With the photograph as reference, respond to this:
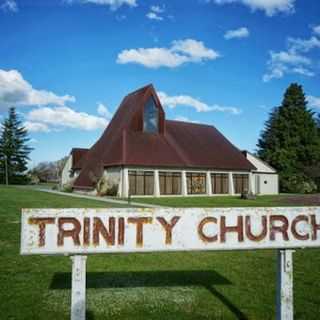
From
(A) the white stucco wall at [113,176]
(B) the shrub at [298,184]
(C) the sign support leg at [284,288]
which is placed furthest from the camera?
(B) the shrub at [298,184]

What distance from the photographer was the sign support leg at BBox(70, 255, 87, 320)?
3.62m

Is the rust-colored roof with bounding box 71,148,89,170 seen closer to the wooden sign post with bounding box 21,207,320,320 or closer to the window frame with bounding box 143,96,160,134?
the window frame with bounding box 143,96,160,134

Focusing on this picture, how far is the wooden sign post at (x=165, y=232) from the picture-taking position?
11.9 feet

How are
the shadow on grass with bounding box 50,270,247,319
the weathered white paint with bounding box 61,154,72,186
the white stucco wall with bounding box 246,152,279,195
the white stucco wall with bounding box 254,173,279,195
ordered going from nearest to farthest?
1. the shadow on grass with bounding box 50,270,247,319
2. the white stucco wall with bounding box 254,173,279,195
3. the white stucco wall with bounding box 246,152,279,195
4. the weathered white paint with bounding box 61,154,72,186

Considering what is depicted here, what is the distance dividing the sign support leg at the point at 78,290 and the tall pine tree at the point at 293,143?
46.7 meters

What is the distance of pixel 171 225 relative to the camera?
12.6 ft

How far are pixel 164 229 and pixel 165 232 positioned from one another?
0.11 feet

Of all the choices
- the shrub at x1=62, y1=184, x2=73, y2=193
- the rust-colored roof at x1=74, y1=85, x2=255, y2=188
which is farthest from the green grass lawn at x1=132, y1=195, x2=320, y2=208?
the shrub at x1=62, y1=184, x2=73, y2=193

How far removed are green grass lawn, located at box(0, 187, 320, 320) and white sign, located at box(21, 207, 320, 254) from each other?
3.94ft

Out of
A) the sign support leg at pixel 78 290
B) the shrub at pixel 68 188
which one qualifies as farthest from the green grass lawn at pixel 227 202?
the sign support leg at pixel 78 290

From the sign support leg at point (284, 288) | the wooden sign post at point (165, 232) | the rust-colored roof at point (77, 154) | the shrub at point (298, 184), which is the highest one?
the rust-colored roof at point (77, 154)

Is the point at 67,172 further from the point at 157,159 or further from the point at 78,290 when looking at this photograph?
the point at 78,290

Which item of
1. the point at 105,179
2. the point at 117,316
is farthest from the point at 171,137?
the point at 117,316

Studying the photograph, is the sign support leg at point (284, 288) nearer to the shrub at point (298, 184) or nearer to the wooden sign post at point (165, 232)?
the wooden sign post at point (165, 232)
